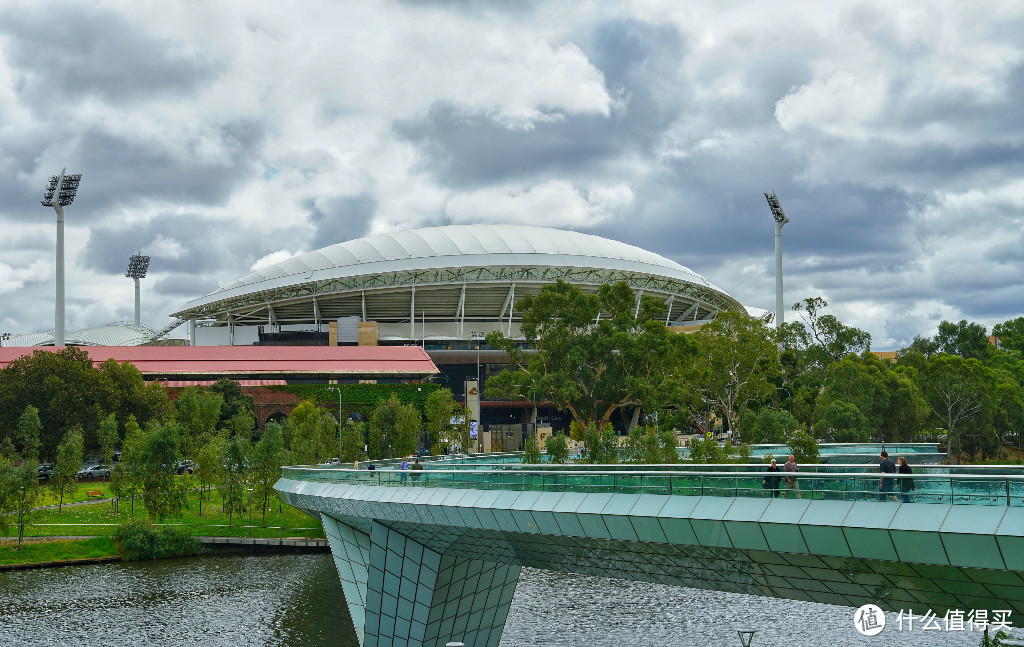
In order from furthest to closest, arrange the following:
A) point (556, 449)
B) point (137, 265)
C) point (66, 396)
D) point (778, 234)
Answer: point (137, 265), point (778, 234), point (66, 396), point (556, 449)

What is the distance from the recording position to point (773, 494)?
18406mm

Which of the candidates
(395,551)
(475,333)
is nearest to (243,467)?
(395,551)

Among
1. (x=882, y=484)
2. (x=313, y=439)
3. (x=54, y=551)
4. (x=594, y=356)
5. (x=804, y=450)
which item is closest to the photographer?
(x=882, y=484)

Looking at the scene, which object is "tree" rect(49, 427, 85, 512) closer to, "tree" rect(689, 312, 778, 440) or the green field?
the green field

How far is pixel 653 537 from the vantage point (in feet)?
67.0

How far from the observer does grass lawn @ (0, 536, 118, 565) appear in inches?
1933

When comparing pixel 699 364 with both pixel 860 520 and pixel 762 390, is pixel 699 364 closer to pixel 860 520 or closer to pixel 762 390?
pixel 762 390

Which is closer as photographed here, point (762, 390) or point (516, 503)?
point (516, 503)

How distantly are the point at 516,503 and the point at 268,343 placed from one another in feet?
311

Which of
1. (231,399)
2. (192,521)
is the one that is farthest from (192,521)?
(231,399)

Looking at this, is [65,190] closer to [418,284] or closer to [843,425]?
[418,284]

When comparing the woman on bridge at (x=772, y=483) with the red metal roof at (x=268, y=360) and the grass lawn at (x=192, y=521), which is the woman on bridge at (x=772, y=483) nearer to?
the grass lawn at (x=192, y=521)

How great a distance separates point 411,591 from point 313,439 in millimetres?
32142

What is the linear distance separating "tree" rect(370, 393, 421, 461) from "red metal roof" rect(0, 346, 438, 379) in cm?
3012
